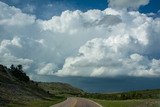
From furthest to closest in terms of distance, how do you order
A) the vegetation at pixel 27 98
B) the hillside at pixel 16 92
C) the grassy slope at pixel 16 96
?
the hillside at pixel 16 92 < the grassy slope at pixel 16 96 < the vegetation at pixel 27 98

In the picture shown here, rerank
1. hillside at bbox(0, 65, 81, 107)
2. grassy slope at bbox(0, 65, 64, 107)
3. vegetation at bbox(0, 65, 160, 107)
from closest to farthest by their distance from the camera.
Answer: vegetation at bbox(0, 65, 160, 107)
grassy slope at bbox(0, 65, 64, 107)
hillside at bbox(0, 65, 81, 107)

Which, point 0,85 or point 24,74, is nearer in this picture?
point 0,85

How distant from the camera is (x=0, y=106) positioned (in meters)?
70.1

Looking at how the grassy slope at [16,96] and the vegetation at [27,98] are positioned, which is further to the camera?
the grassy slope at [16,96]

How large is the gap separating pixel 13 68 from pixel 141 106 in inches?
5430

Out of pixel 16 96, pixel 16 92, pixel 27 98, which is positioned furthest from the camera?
pixel 16 92

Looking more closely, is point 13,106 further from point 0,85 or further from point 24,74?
point 24,74

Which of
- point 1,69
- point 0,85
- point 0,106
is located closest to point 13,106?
point 0,106

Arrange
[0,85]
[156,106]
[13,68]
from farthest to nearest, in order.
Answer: [13,68] < [0,85] < [156,106]

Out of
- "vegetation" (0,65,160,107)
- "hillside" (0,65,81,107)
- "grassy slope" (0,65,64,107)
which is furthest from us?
"hillside" (0,65,81,107)

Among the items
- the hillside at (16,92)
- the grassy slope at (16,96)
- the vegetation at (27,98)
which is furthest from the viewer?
the hillside at (16,92)

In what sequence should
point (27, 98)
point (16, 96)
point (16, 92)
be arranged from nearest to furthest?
point (16, 96) < point (27, 98) < point (16, 92)

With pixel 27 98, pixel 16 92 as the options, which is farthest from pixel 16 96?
pixel 16 92

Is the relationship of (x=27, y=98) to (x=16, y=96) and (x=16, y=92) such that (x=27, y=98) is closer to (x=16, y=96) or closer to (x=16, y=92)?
(x=16, y=96)
